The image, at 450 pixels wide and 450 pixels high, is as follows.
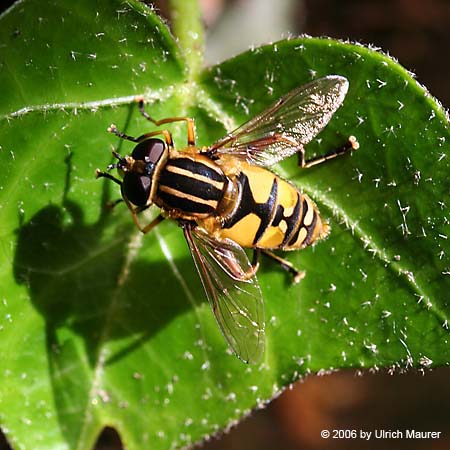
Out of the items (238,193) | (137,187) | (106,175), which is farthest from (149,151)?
(238,193)

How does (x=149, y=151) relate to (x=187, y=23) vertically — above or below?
below

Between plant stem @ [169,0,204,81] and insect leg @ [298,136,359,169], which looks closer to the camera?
insect leg @ [298,136,359,169]

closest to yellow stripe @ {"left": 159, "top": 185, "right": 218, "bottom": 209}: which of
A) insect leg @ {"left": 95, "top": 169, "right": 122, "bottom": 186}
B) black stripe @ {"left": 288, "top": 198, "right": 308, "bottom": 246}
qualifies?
insect leg @ {"left": 95, "top": 169, "right": 122, "bottom": 186}

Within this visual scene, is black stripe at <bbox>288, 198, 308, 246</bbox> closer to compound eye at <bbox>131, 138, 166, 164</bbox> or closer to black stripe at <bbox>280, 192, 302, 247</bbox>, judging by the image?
black stripe at <bbox>280, 192, 302, 247</bbox>

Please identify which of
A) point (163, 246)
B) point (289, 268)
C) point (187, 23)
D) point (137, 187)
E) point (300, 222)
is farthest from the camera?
point (187, 23)

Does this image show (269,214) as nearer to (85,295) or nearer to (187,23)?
(85,295)

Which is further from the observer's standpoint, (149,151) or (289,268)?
(289,268)

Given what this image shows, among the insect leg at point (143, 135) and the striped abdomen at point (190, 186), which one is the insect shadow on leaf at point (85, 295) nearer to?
the insect leg at point (143, 135)

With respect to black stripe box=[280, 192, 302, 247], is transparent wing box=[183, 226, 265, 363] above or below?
below
